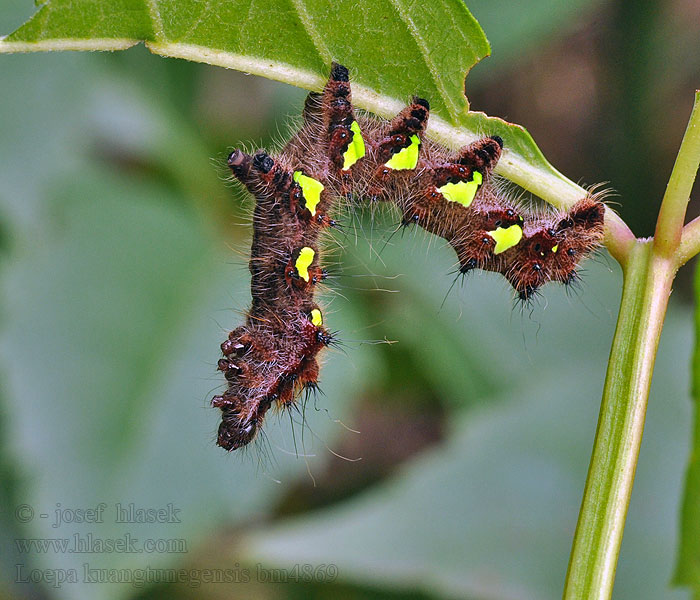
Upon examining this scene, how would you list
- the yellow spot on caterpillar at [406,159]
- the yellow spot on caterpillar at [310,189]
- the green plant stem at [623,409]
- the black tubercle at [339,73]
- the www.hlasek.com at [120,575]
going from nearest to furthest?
the green plant stem at [623,409]
the black tubercle at [339,73]
the yellow spot on caterpillar at [406,159]
the yellow spot on caterpillar at [310,189]
the www.hlasek.com at [120,575]

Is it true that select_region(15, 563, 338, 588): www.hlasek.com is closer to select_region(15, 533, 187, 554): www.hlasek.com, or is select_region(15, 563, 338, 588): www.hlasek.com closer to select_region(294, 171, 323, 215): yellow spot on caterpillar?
select_region(15, 533, 187, 554): www.hlasek.com

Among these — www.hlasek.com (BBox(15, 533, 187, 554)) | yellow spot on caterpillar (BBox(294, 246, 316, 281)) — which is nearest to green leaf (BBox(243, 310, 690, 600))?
www.hlasek.com (BBox(15, 533, 187, 554))

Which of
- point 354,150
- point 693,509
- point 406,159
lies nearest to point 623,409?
point 693,509

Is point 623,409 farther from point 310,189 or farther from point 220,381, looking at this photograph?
point 220,381

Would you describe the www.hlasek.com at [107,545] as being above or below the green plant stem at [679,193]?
below

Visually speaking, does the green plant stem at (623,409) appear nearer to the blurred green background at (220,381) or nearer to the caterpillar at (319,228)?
the caterpillar at (319,228)

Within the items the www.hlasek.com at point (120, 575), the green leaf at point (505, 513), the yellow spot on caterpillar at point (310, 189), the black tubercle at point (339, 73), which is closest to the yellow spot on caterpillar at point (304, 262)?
the yellow spot on caterpillar at point (310, 189)

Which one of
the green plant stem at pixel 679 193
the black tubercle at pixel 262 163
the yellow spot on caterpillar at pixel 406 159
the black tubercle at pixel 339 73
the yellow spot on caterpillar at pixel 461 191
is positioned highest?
the yellow spot on caterpillar at pixel 406 159
